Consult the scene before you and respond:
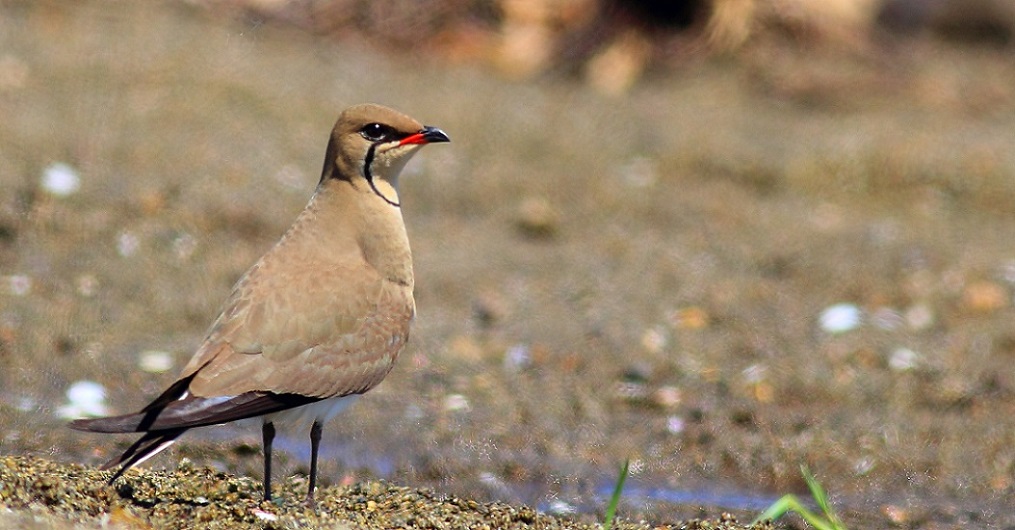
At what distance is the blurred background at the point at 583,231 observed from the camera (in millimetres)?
5262

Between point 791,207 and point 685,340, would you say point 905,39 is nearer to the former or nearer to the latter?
point 791,207

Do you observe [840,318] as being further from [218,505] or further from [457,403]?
[218,505]

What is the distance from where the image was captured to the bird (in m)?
3.73

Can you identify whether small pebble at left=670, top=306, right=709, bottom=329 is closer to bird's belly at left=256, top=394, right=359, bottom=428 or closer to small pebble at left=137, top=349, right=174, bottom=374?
small pebble at left=137, top=349, right=174, bottom=374

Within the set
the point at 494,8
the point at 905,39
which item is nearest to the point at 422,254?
the point at 494,8

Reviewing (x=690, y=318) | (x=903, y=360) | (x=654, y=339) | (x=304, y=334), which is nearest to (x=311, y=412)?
(x=304, y=334)

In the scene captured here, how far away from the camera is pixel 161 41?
835 centimetres

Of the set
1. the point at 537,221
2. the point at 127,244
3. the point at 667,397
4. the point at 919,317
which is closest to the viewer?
the point at 667,397

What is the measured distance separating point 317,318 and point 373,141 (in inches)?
23.5

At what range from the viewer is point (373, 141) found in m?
4.36

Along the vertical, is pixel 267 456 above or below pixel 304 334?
below

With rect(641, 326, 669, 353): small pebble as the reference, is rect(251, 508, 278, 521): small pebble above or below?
above

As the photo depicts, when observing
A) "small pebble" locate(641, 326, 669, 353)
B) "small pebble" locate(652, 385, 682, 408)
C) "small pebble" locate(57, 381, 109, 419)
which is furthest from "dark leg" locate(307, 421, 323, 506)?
"small pebble" locate(641, 326, 669, 353)

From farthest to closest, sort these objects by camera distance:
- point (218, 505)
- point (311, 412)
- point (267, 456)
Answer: point (311, 412) < point (267, 456) < point (218, 505)
